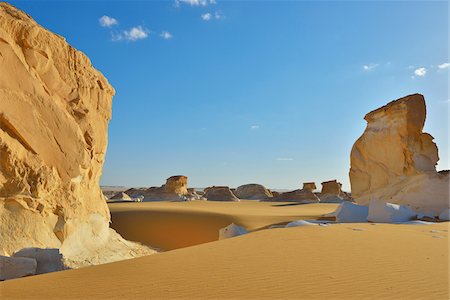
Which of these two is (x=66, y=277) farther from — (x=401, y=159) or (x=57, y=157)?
(x=401, y=159)

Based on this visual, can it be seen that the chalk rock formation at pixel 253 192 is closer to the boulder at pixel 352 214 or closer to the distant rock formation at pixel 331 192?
the distant rock formation at pixel 331 192

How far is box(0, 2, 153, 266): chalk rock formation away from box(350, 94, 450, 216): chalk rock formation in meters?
12.2

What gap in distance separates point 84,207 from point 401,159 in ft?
47.0

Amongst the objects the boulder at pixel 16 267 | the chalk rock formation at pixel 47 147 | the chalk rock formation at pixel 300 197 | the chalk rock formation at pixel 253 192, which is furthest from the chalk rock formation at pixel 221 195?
the boulder at pixel 16 267

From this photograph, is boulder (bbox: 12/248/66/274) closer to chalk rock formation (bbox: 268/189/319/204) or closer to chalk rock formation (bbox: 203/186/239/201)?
chalk rock formation (bbox: 203/186/239/201)

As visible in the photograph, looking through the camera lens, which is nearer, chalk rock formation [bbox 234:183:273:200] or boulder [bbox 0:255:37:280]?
boulder [bbox 0:255:37:280]

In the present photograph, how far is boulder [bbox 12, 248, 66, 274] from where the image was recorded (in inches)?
219

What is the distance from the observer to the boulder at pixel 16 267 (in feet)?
16.5

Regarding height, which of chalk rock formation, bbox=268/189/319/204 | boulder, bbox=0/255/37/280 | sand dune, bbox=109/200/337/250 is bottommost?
sand dune, bbox=109/200/337/250

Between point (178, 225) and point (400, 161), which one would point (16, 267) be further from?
point (400, 161)

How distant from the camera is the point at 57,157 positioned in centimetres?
722

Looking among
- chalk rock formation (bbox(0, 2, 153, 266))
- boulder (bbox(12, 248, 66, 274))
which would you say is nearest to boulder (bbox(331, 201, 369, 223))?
chalk rock formation (bbox(0, 2, 153, 266))

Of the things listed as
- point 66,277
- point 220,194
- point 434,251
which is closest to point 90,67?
point 66,277

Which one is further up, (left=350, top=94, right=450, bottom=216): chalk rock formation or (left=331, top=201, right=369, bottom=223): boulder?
(left=350, top=94, right=450, bottom=216): chalk rock formation
